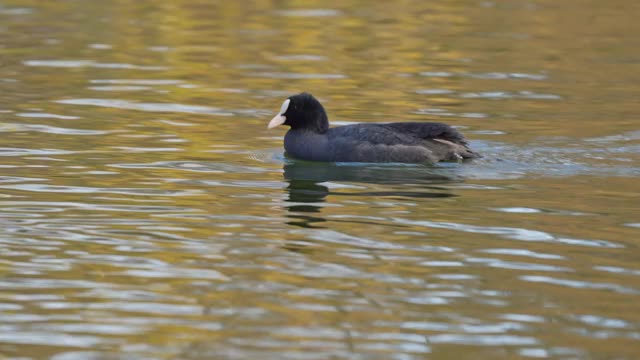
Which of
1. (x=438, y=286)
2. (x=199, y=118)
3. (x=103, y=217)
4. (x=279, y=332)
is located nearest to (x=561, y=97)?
(x=199, y=118)

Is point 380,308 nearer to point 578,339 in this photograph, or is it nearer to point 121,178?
point 578,339

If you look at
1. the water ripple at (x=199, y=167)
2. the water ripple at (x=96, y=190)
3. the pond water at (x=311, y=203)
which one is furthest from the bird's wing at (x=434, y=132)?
the water ripple at (x=96, y=190)

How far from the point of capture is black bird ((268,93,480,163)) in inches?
572

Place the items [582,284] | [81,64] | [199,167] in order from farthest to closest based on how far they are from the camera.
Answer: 1. [81,64]
2. [199,167]
3. [582,284]

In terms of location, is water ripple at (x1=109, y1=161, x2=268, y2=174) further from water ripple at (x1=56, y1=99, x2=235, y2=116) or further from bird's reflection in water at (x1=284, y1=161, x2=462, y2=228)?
water ripple at (x1=56, y1=99, x2=235, y2=116)

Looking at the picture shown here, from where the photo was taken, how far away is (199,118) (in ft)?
57.0

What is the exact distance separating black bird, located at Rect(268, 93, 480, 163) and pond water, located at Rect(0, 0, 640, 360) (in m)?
0.16

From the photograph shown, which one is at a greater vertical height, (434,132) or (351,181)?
(434,132)

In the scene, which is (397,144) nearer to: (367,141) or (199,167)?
(367,141)

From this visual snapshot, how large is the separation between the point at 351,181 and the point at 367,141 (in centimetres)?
89

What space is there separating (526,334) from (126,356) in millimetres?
2169

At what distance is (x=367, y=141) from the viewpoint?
47.6 feet

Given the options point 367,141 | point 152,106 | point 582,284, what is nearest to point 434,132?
point 367,141

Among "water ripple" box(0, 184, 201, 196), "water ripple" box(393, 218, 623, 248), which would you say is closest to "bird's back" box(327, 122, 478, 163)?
"water ripple" box(0, 184, 201, 196)
